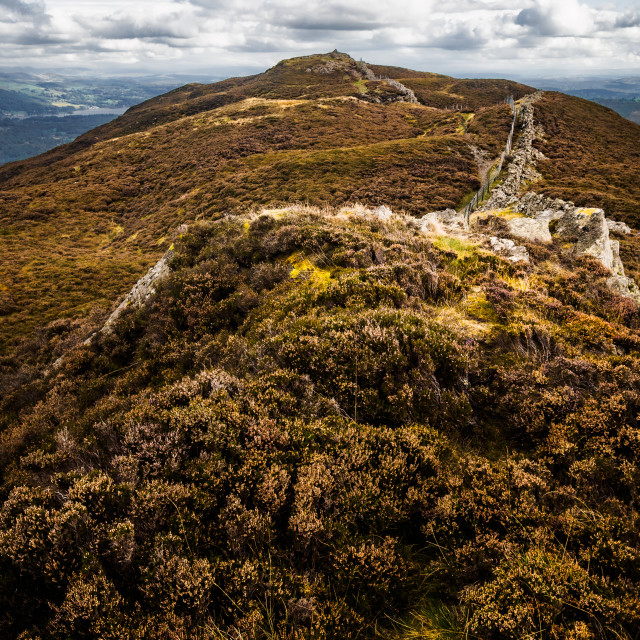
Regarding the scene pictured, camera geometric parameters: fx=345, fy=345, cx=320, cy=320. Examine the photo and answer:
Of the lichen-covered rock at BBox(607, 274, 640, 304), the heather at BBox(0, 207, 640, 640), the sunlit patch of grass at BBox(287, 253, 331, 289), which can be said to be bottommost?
the lichen-covered rock at BBox(607, 274, 640, 304)

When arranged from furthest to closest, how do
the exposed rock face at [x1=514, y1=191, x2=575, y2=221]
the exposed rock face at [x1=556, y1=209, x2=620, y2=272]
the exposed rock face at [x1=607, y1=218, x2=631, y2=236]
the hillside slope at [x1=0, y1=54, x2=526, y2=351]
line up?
the hillside slope at [x1=0, y1=54, x2=526, y2=351] < the exposed rock face at [x1=607, y1=218, x2=631, y2=236] < the exposed rock face at [x1=514, y1=191, x2=575, y2=221] < the exposed rock face at [x1=556, y1=209, x2=620, y2=272]

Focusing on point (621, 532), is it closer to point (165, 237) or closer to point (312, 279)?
point (312, 279)

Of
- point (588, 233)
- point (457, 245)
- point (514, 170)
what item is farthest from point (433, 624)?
point (514, 170)

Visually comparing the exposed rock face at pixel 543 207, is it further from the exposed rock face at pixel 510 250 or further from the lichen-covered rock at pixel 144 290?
the lichen-covered rock at pixel 144 290

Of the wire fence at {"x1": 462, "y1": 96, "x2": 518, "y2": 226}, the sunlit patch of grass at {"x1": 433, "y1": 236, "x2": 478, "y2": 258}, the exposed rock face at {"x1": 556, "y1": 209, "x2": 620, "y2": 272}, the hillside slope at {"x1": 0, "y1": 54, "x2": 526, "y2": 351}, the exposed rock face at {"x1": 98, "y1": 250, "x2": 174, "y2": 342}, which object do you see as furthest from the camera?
the hillside slope at {"x1": 0, "y1": 54, "x2": 526, "y2": 351}

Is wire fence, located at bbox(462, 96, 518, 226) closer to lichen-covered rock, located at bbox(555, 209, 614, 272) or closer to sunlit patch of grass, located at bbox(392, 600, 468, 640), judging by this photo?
lichen-covered rock, located at bbox(555, 209, 614, 272)

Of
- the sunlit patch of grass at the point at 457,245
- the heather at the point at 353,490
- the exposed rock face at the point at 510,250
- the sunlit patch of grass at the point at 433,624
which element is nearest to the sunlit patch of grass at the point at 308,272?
the heather at the point at 353,490

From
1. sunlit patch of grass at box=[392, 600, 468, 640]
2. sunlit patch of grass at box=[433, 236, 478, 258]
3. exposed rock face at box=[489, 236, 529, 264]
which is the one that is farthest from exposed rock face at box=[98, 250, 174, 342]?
exposed rock face at box=[489, 236, 529, 264]
